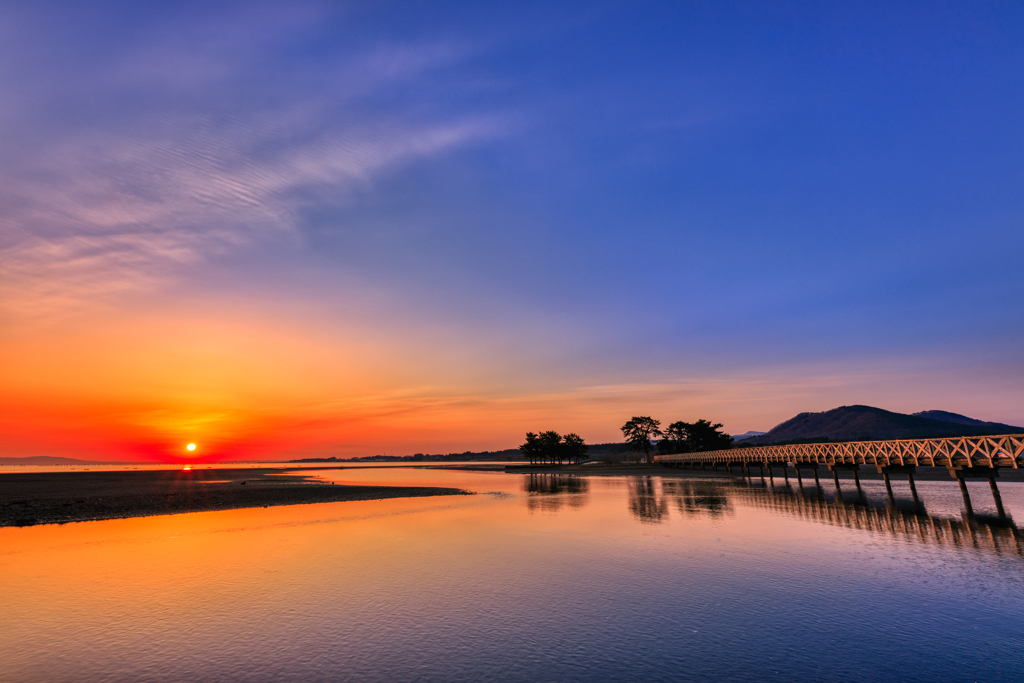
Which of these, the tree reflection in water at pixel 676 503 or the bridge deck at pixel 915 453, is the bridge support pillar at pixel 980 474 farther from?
the tree reflection in water at pixel 676 503

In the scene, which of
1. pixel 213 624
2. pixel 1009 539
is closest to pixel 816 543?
pixel 1009 539

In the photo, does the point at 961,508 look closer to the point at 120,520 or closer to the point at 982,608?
the point at 982,608

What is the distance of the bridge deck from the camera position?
35.2 meters

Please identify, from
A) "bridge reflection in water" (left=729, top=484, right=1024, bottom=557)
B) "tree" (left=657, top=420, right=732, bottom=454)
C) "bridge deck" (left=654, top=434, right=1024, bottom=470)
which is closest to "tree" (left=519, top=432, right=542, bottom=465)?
"tree" (left=657, top=420, right=732, bottom=454)

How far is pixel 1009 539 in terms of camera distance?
80.0 feet

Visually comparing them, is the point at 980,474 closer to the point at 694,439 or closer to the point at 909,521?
the point at 909,521

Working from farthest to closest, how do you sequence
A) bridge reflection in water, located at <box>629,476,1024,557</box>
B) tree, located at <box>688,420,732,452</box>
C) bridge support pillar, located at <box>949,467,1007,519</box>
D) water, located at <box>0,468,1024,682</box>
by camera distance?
tree, located at <box>688,420,732,452</box>, bridge support pillar, located at <box>949,467,1007,519</box>, bridge reflection in water, located at <box>629,476,1024,557</box>, water, located at <box>0,468,1024,682</box>

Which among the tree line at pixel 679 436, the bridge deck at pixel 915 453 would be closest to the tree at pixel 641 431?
the tree line at pixel 679 436

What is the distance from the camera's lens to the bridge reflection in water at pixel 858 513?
24.6 m

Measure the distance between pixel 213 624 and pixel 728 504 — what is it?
39509 millimetres

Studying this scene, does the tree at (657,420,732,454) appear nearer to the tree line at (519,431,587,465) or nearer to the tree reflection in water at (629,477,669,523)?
the tree line at (519,431,587,465)

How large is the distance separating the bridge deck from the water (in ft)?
31.1

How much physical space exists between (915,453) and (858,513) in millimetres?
13751

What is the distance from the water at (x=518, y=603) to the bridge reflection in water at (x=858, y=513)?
0.44 meters
